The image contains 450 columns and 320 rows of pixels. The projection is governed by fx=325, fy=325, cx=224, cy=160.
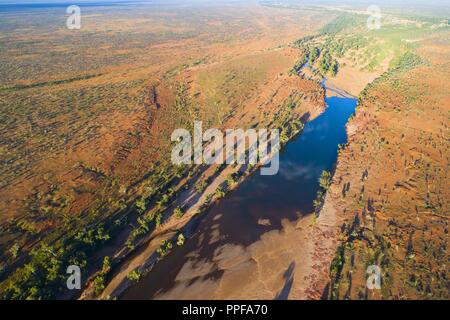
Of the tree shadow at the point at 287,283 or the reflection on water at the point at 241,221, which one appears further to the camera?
the reflection on water at the point at 241,221

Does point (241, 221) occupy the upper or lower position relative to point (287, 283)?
upper

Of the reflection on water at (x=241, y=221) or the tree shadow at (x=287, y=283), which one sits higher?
the reflection on water at (x=241, y=221)

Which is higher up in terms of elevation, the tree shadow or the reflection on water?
the reflection on water

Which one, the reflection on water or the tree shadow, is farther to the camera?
the reflection on water

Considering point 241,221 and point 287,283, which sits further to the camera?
point 241,221

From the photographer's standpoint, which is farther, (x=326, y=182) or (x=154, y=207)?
(x=326, y=182)
